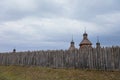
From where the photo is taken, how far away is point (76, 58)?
2214 cm

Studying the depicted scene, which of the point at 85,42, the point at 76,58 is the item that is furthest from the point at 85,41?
the point at 76,58

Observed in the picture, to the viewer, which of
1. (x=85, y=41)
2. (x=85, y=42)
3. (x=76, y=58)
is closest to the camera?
(x=76, y=58)

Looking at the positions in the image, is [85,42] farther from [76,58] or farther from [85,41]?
[76,58]

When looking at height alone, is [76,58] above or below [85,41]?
below

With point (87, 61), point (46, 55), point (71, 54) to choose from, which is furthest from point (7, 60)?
point (87, 61)

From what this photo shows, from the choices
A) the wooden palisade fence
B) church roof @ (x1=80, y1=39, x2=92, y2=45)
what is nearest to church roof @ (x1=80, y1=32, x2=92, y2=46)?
church roof @ (x1=80, y1=39, x2=92, y2=45)

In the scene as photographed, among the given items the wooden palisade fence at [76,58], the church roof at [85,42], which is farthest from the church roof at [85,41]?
the wooden palisade fence at [76,58]

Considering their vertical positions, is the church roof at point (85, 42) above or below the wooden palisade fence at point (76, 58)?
above

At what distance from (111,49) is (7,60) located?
63.4 ft

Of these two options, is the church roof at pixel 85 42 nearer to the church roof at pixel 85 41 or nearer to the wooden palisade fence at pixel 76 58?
the church roof at pixel 85 41

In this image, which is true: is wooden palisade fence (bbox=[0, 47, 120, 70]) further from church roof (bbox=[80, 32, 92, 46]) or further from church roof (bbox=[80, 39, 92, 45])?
church roof (bbox=[80, 32, 92, 46])

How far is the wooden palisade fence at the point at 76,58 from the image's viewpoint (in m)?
19.0

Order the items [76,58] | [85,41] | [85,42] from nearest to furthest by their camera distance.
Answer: [76,58], [85,42], [85,41]

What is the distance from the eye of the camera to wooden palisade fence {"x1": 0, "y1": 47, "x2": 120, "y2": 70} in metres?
19.0
